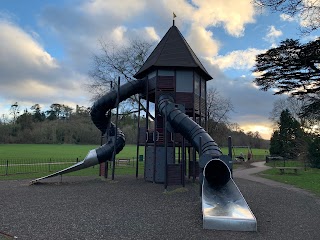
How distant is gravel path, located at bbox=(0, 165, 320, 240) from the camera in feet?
23.6

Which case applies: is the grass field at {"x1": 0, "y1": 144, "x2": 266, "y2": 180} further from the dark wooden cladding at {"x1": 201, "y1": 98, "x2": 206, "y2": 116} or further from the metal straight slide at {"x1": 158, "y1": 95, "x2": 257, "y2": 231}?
the metal straight slide at {"x1": 158, "y1": 95, "x2": 257, "y2": 231}

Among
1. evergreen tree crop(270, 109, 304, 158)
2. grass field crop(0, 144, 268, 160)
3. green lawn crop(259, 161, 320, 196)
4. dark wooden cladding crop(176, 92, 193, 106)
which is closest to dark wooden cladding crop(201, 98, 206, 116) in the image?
dark wooden cladding crop(176, 92, 193, 106)

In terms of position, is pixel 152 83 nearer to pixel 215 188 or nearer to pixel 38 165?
pixel 215 188

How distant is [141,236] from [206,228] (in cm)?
171

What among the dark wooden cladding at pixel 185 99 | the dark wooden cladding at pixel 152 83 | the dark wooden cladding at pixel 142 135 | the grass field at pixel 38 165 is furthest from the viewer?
the grass field at pixel 38 165

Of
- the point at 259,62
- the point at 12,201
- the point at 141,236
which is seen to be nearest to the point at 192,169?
the point at 259,62

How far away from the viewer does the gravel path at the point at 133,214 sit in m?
7.20

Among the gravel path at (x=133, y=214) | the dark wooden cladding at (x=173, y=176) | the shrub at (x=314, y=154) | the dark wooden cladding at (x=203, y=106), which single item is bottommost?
the gravel path at (x=133, y=214)

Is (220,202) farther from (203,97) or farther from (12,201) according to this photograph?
(203,97)

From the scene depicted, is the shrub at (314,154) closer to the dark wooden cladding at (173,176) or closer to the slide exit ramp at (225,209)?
the dark wooden cladding at (173,176)

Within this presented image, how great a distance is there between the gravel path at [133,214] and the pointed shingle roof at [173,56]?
264 inches

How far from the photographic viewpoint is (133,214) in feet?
29.9

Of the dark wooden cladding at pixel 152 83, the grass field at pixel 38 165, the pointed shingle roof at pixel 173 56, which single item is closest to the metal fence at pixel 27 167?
the grass field at pixel 38 165

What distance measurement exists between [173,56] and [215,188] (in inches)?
362
